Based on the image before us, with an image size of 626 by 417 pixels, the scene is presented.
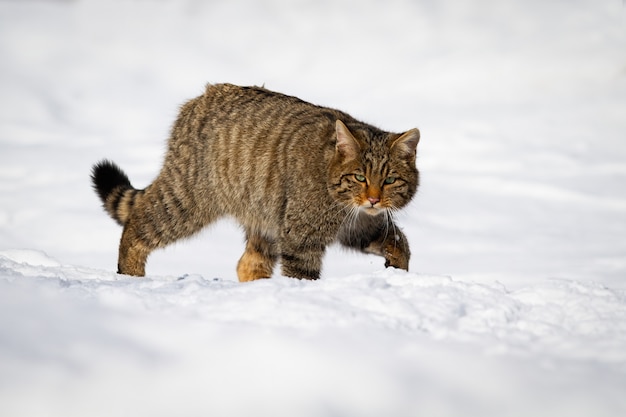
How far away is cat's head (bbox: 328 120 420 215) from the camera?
6.41 meters

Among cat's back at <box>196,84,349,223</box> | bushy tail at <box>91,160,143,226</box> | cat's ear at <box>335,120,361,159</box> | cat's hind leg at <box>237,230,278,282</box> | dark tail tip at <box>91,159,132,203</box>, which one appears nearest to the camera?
cat's ear at <box>335,120,361,159</box>

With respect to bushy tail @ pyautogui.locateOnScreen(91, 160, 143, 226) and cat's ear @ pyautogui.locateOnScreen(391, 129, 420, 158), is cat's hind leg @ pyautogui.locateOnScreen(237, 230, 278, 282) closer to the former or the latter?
bushy tail @ pyautogui.locateOnScreen(91, 160, 143, 226)

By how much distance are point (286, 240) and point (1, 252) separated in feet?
9.64

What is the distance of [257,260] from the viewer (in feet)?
26.0

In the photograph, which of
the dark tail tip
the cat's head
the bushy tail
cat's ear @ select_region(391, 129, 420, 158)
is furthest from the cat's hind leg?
cat's ear @ select_region(391, 129, 420, 158)

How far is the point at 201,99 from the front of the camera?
799 cm

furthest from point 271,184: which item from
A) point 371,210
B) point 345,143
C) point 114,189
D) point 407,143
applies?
point 114,189

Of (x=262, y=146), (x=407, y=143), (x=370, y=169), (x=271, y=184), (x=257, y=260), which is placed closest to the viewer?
Answer: (x=370, y=169)

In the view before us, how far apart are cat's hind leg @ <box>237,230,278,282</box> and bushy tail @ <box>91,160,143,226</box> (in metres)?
1.25

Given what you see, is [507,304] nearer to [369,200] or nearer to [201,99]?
[369,200]

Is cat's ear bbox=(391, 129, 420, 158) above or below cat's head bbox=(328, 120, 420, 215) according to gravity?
above

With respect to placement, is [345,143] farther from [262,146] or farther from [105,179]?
[105,179]

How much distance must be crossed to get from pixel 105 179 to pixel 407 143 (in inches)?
132

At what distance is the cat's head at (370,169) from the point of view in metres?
6.41
